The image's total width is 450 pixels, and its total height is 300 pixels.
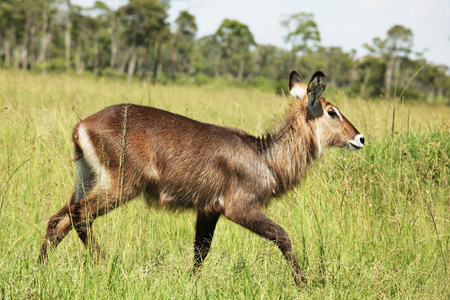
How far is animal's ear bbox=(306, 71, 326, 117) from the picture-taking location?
3.13 metres

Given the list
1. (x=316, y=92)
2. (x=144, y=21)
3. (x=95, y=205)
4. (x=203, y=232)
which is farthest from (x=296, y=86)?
(x=144, y=21)

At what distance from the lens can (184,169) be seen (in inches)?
116

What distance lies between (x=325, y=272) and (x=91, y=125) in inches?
71.4

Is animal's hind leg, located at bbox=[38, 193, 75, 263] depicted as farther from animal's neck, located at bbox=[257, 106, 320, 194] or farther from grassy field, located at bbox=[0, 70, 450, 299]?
animal's neck, located at bbox=[257, 106, 320, 194]

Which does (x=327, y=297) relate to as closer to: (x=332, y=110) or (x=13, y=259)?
(x=332, y=110)

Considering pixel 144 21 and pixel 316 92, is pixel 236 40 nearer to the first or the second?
pixel 144 21

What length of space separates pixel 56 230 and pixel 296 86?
2.22 meters

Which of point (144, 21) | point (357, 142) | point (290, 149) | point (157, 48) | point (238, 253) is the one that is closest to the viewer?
point (238, 253)

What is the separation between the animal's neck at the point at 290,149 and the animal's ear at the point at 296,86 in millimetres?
241

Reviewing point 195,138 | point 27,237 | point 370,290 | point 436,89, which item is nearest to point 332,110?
point 195,138

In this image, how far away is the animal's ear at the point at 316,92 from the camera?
10.3 feet

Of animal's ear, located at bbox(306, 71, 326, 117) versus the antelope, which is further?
animal's ear, located at bbox(306, 71, 326, 117)

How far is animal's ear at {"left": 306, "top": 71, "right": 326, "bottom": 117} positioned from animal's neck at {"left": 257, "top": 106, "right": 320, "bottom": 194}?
4.0 inches

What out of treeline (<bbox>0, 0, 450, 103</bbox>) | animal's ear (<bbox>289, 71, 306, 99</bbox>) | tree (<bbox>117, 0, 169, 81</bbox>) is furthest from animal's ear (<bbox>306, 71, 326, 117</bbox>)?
tree (<bbox>117, 0, 169, 81</bbox>)
